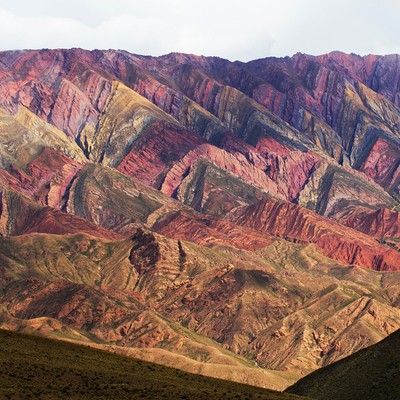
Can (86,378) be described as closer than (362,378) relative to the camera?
Yes

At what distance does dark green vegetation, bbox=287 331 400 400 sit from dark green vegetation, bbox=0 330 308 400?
Answer: 910 inches

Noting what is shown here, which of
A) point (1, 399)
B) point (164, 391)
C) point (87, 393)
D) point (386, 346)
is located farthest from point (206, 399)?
point (386, 346)

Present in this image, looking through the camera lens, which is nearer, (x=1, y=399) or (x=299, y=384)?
(x=1, y=399)

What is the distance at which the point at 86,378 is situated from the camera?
123 metres

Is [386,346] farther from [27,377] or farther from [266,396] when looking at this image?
[27,377]

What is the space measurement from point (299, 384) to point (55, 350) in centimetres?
5563

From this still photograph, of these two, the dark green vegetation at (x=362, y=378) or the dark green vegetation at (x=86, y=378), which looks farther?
the dark green vegetation at (x=362, y=378)

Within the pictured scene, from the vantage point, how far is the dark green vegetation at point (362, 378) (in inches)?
5940

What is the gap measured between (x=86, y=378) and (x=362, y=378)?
5294cm

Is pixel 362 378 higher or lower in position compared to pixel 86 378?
lower

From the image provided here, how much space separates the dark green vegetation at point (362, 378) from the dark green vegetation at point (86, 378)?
2312 cm

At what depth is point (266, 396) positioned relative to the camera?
126 meters

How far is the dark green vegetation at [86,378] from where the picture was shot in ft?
376

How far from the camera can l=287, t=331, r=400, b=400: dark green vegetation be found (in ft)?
495
